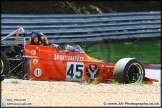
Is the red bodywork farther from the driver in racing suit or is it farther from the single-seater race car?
the driver in racing suit

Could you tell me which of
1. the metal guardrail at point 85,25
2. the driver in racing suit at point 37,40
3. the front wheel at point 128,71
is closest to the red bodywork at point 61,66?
the driver in racing suit at point 37,40

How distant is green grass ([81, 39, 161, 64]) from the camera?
19781 millimetres

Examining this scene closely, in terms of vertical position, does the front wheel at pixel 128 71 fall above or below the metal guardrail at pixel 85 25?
below

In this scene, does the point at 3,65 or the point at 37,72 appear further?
the point at 37,72

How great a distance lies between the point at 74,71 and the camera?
12023mm

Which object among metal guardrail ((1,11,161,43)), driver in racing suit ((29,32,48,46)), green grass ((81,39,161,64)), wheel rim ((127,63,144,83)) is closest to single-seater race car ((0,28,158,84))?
wheel rim ((127,63,144,83))

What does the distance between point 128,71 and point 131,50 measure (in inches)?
419

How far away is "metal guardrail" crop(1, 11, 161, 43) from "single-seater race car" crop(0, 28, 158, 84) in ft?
26.9

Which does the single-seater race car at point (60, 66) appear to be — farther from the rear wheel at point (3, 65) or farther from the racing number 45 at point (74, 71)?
the rear wheel at point (3, 65)

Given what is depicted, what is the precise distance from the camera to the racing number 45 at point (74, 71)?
12.0m

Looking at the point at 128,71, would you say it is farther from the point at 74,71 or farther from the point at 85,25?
the point at 85,25

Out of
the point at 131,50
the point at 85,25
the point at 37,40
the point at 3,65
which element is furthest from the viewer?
the point at 85,25

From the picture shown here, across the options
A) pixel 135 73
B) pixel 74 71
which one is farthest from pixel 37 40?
pixel 135 73

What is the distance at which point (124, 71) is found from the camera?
1173 cm
